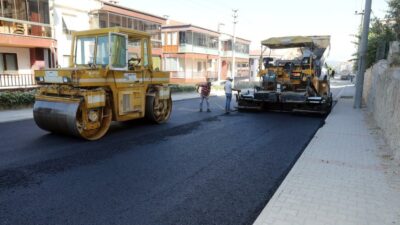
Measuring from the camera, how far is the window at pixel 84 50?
923 centimetres

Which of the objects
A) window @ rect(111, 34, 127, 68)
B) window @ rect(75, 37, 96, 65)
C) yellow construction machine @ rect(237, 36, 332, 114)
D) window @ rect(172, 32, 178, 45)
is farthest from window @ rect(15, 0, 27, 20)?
window @ rect(172, 32, 178, 45)

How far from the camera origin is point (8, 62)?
19.3 m

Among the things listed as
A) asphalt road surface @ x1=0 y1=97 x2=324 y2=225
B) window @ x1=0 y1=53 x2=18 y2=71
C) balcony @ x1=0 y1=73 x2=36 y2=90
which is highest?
window @ x1=0 y1=53 x2=18 y2=71

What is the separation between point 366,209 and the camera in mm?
4316

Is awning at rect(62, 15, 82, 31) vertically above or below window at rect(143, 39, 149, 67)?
above

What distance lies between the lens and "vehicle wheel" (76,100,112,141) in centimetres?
811

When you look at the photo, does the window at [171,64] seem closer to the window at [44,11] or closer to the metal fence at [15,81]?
→ the window at [44,11]

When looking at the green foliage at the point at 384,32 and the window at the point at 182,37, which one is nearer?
the green foliage at the point at 384,32

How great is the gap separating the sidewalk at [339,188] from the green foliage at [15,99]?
12002mm

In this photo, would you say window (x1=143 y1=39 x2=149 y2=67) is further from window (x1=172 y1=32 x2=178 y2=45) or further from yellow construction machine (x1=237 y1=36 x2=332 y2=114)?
A: window (x1=172 y1=32 x2=178 y2=45)

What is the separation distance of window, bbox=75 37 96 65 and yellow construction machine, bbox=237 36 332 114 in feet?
23.7

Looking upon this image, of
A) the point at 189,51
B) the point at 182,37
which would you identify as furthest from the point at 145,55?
the point at 182,37

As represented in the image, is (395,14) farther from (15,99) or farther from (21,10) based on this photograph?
(21,10)

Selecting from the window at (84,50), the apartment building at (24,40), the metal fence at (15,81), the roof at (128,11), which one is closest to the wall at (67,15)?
the roof at (128,11)
